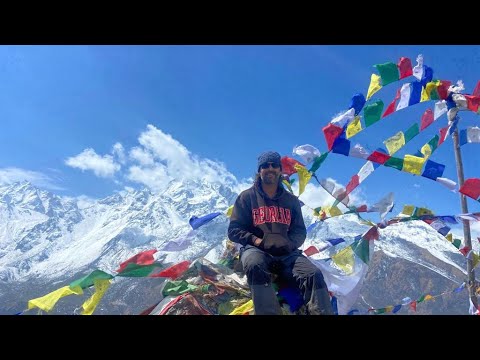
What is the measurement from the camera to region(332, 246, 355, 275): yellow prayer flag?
18.6ft

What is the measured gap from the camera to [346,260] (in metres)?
5.77

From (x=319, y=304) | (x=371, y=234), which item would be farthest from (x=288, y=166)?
(x=319, y=304)

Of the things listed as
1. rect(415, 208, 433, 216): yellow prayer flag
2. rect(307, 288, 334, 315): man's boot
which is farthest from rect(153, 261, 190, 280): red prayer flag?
rect(415, 208, 433, 216): yellow prayer flag

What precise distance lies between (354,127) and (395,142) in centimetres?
78

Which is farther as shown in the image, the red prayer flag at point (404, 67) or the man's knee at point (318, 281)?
the red prayer flag at point (404, 67)

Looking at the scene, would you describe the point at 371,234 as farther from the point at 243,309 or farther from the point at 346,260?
the point at 243,309

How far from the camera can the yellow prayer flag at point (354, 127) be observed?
6.10 m

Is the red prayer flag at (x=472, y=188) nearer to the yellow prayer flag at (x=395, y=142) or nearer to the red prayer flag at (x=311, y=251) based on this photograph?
the yellow prayer flag at (x=395, y=142)

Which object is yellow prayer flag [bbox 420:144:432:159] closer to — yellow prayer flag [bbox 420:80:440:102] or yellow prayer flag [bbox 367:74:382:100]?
yellow prayer flag [bbox 420:80:440:102]

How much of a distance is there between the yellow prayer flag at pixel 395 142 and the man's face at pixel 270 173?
260cm

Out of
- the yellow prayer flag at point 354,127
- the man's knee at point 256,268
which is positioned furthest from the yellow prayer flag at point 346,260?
the man's knee at point 256,268

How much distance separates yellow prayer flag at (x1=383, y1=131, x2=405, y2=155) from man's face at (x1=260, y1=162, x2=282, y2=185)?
260 cm
